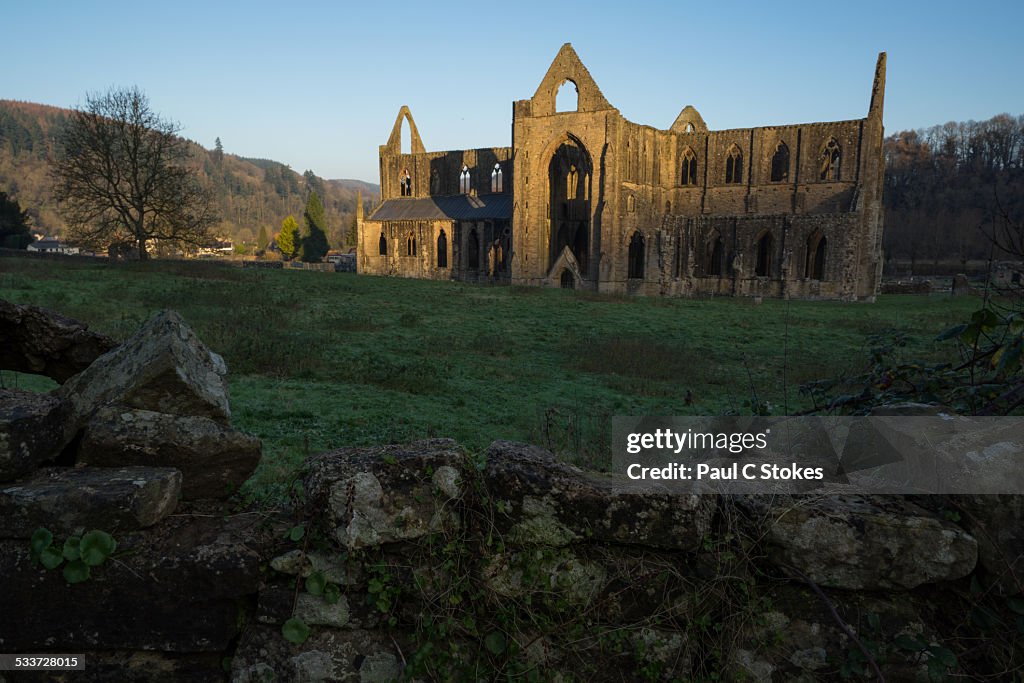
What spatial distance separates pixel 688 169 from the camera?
46.4m

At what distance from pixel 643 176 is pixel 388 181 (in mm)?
26192

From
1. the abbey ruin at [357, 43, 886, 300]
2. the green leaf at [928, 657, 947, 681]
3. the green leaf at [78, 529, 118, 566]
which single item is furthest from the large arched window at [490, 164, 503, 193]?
the green leaf at [928, 657, 947, 681]

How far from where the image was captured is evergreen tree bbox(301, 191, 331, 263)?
85.1m

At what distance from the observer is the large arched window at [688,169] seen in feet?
151

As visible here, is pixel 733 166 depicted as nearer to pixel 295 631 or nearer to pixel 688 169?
pixel 688 169

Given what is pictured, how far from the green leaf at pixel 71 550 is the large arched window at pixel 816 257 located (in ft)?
142

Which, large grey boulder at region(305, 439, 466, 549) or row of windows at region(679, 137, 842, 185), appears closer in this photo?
large grey boulder at region(305, 439, 466, 549)

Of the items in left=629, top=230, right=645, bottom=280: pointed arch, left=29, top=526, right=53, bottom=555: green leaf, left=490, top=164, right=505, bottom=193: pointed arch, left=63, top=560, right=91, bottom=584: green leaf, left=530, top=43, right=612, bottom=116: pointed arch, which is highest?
left=530, top=43, right=612, bottom=116: pointed arch

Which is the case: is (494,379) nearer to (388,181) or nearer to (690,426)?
(690,426)

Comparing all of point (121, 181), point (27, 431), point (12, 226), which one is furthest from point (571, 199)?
point (27, 431)

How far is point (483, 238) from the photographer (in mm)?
48781

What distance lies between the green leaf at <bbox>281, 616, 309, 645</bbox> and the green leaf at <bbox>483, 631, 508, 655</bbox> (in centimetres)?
74

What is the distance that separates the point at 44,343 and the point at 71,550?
199 cm

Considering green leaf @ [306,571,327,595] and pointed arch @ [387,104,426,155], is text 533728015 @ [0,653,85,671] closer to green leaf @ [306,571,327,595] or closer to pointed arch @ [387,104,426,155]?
green leaf @ [306,571,327,595]
